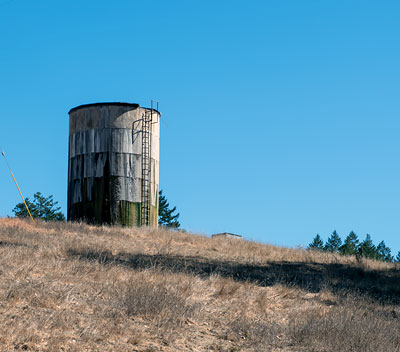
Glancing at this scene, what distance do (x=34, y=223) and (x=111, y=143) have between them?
238 inches

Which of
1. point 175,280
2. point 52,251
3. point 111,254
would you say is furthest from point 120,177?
point 175,280

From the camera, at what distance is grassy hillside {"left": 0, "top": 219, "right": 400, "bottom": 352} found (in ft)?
31.8

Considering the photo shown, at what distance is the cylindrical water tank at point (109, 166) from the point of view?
29.4 m

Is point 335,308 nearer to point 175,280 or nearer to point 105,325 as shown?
point 175,280

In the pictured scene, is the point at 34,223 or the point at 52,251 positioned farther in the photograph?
the point at 34,223

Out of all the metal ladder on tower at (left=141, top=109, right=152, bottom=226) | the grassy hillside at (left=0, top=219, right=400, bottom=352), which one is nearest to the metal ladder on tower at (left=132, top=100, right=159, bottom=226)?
the metal ladder on tower at (left=141, top=109, right=152, bottom=226)

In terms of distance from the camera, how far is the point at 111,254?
62.0 feet

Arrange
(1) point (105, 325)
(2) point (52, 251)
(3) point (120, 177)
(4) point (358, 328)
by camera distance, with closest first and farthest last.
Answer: (1) point (105, 325), (4) point (358, 328), (2) point (52, 251), (3) point (120, 177)

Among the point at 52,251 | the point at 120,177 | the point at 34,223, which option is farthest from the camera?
the point at 120,177

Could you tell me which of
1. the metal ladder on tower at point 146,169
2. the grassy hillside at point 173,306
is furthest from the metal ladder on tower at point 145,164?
the grassy hillside at point 173,306

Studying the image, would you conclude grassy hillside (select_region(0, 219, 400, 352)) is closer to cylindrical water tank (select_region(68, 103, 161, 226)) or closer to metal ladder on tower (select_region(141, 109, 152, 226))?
cylindrical water tank (select_region(68, 103, 161, 226))

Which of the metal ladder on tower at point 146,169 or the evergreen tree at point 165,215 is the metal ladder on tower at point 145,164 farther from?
the evergreen tree at point 165,215

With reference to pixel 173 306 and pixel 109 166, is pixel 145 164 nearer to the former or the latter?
pixel 109 166

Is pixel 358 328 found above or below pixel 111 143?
below
